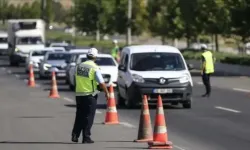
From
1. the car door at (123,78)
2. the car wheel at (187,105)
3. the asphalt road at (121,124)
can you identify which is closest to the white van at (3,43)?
the asphalt road at (121,124)

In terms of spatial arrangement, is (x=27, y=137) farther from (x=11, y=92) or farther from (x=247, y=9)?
(x=247, y=9)

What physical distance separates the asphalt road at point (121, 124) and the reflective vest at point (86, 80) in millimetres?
963

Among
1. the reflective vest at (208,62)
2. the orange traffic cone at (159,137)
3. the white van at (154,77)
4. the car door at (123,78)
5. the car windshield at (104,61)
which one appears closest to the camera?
the orange traffic cone at (159,137)

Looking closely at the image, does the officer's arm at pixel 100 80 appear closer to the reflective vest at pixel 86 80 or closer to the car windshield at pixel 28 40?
the reflective vest at pixel 86 80

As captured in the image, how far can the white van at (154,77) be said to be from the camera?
22.5 metres

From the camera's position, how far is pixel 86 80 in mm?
14695

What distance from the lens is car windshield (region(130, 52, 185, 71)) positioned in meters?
23.1

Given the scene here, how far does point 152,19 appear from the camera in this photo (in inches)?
2817

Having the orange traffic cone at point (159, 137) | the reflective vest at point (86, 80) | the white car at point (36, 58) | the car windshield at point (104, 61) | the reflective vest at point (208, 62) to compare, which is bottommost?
the white car at point (36, 58)

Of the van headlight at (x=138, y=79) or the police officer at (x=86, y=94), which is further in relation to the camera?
the van headlight at (x=138, y=79)

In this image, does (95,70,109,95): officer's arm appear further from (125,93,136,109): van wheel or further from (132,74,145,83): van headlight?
(125,93,136,109): van wheel

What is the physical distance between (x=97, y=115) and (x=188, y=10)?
37.2m

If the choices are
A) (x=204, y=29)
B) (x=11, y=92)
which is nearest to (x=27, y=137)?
(x=11, y=92)

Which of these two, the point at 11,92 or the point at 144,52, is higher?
the point at 144,52
